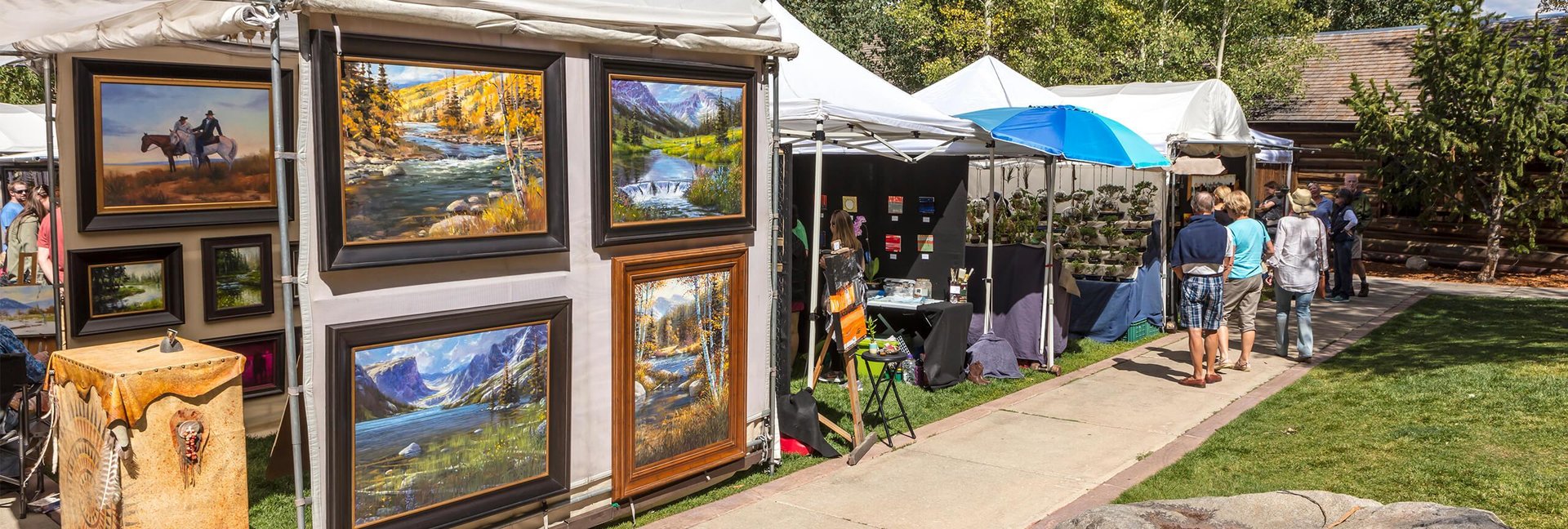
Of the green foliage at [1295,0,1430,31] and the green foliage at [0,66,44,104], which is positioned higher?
the green foliage at [1295,0,1430,31]

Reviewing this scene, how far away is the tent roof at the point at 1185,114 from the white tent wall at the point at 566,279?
341 inches

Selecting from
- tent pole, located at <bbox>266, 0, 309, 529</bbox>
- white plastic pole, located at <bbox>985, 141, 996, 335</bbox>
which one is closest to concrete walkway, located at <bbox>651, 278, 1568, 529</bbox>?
white plastic pole, located at <bbox>985, 141, 996, 335</bbox>

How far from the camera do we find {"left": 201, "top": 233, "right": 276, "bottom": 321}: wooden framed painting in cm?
689

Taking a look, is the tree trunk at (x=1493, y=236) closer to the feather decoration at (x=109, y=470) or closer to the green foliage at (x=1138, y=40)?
the green foliage at (x=1138, y=40)

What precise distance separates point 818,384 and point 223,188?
4.60 m

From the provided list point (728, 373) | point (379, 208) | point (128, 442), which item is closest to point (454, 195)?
point (379, 208)

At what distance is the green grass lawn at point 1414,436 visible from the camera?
614 centimetres

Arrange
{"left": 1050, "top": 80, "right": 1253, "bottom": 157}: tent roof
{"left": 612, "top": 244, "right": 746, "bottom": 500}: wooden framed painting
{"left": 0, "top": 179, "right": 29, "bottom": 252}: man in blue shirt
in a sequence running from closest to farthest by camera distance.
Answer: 1. {"left": 612, "top": 244, "right": 746, "bottom": 500}: wooden framed painting
2. {"left": 0, "top": 179, "right": 29, "bottom": 252}: man in blue shirt
3. {"left": 1050, "top": 80, "right": 1253, "bottom": 157}: tent roof

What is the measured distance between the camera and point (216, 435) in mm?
4605

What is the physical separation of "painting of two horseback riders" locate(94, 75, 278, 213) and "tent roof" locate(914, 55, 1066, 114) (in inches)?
289

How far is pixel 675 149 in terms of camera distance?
5727mm

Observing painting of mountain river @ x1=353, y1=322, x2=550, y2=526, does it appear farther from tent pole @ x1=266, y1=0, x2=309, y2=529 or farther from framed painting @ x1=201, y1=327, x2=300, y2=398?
framed painting @ x1=201, y1=327, x2=300, y2=398

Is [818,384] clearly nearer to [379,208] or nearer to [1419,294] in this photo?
[379,208]

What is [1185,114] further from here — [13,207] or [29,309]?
[13,207]
